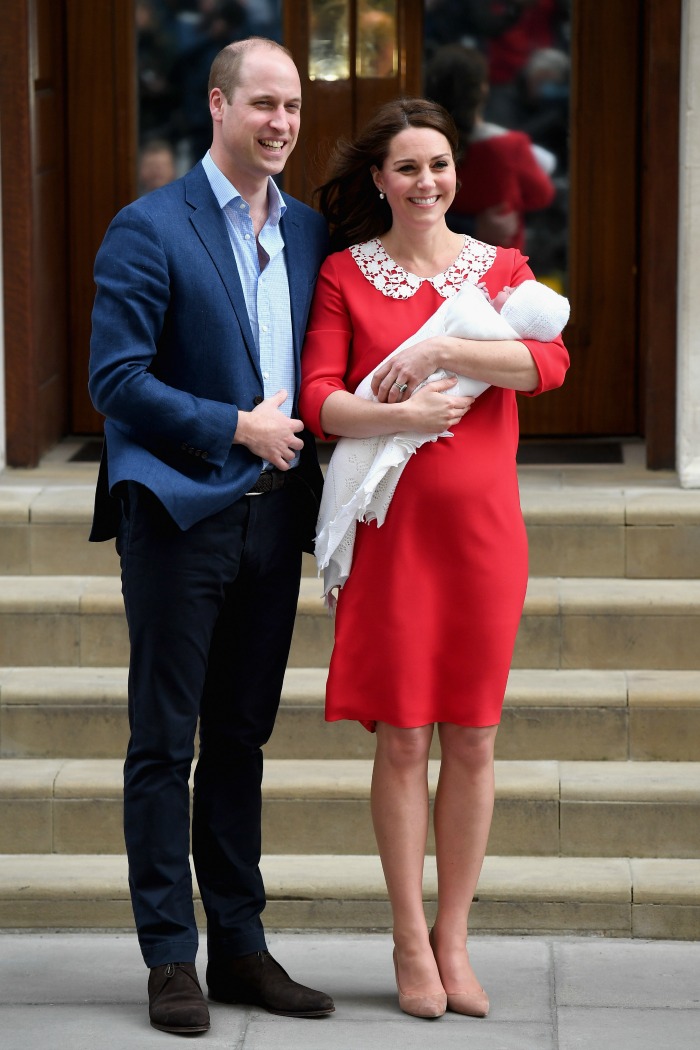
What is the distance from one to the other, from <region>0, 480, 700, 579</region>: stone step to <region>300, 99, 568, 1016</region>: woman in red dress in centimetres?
154

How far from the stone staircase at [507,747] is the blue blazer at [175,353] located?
51.7 inches

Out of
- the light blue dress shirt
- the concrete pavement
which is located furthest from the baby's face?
the concrete pavement

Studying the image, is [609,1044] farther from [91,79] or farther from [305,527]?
[91,79]

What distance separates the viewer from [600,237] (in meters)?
6.38

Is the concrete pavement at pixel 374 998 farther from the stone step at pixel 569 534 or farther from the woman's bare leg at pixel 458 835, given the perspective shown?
the stone step at pixel 569 534

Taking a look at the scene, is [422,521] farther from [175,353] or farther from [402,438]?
[175,353]

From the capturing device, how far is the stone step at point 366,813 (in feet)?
14.6

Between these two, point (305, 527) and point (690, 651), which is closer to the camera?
point (305, 527)

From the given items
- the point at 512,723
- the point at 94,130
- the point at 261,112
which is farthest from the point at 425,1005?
the point at 94,130

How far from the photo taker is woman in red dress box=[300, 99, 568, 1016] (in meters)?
3.57

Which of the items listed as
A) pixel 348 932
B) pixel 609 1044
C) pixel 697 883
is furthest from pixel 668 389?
pixel 609 1044

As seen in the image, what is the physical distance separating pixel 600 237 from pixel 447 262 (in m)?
2.86

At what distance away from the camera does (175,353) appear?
11.5 ft

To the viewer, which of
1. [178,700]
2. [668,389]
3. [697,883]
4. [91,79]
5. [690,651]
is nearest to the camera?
[178,700]
